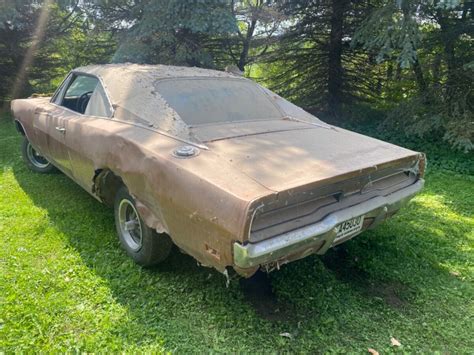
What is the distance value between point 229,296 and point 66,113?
259 centimetres

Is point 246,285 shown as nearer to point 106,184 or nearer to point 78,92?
point 106,184

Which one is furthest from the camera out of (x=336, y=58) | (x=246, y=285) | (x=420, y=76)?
(x=336, y=58)

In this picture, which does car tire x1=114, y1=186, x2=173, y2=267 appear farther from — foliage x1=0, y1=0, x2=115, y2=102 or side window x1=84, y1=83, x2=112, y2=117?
foliage x1=0, y1=0, x2=115, y2=102

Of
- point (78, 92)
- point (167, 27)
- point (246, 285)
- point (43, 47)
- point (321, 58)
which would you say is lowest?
point (246, 285)

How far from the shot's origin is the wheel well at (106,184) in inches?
128

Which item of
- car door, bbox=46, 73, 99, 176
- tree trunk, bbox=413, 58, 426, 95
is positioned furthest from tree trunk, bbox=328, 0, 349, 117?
car door, bbox=46, 73, 99, 176

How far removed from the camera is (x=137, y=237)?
10.7 ft

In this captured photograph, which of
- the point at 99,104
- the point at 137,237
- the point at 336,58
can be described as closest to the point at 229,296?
the point at 137,237

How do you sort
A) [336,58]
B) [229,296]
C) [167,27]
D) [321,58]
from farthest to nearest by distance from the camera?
[321,58]
[336,58]
[167,27]
[229,296]

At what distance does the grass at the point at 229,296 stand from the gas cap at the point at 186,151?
104cm

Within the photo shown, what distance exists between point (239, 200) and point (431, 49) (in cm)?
644

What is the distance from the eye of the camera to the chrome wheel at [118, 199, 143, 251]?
3207mm

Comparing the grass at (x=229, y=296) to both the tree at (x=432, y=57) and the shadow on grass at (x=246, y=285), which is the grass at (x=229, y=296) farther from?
the tree at (x=432, y=57)

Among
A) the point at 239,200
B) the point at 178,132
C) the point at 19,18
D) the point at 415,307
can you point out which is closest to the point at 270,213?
the point at 239,200
